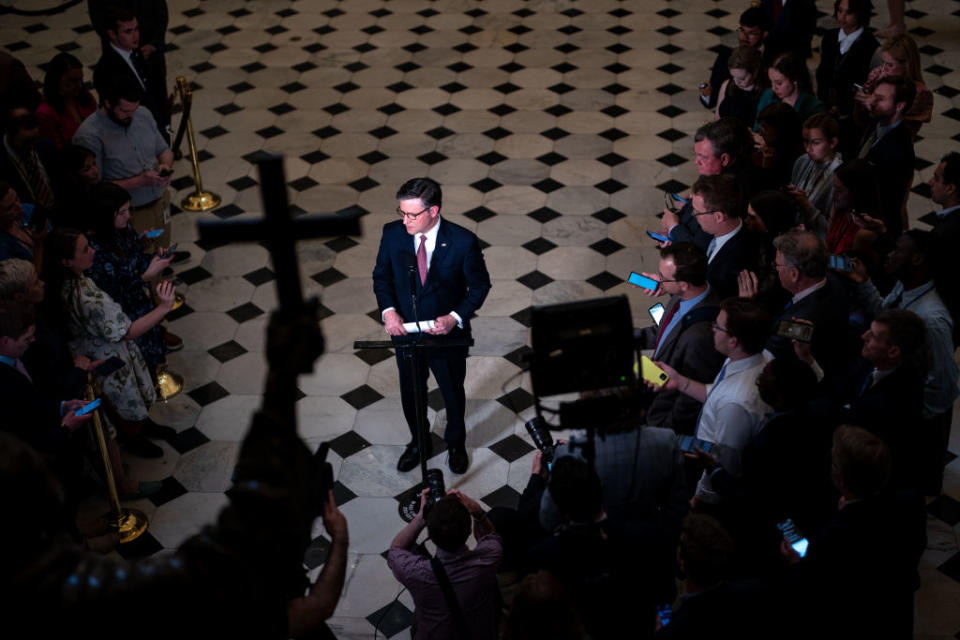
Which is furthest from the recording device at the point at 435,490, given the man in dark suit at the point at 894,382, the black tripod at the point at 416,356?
the man in dark suit at the point at 894,382

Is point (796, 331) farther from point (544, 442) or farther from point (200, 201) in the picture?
point (200, 201)

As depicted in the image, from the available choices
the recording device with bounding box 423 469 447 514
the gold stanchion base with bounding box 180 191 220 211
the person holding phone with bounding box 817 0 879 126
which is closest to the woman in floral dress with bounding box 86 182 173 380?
the recording device with bounding box 423 469 447 514

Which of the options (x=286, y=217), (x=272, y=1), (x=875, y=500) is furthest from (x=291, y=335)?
(x=272, y=1)

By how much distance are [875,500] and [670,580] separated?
85 centimetres

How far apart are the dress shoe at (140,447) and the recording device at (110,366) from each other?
33.5 inches

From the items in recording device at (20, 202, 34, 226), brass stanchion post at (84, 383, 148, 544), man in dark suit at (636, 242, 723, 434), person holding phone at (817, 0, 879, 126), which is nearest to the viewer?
man in dark suit at (636, 242, 723, 434)

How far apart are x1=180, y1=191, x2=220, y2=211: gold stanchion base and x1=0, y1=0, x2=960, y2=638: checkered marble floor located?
108mm

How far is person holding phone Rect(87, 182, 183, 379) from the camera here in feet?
16.1

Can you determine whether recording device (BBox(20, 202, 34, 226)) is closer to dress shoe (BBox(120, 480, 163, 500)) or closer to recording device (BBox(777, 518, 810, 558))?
dress shoe (BBox(120, 480, 163, 500))

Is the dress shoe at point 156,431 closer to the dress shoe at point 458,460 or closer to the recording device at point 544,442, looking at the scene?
the dress shoe at point 458,460

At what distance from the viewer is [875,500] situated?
10.7 feet

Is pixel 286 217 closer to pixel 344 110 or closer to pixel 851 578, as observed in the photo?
pixel 851 578

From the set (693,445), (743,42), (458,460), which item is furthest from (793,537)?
(743,42)

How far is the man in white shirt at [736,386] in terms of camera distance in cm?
372
